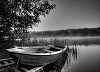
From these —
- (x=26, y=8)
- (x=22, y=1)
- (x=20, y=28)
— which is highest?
(x=22, y=1)

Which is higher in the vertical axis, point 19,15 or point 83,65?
point 19,15

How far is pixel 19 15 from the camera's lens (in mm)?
7242

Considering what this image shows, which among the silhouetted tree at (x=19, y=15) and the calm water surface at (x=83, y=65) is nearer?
the silhouetted tree at (x=19, y=15)

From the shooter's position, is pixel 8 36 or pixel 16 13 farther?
pixel 8 36

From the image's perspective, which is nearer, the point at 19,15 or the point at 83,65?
the point at 19,15

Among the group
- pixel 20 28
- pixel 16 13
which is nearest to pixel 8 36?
pixel 20 28

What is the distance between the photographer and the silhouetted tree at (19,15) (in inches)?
260

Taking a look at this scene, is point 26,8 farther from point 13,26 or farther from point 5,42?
point 5,42

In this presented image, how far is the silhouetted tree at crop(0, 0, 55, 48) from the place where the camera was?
6609 millimetres

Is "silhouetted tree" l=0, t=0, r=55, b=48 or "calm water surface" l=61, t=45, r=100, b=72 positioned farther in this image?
"calm water surface" l=61, t=45, r=100, b=72

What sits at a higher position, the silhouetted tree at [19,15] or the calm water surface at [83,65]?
the silhouetted tree at [19,15]

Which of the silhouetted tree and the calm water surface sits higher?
the silhouetted tree

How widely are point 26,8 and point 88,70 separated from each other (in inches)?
277

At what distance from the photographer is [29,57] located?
18.6 ft
